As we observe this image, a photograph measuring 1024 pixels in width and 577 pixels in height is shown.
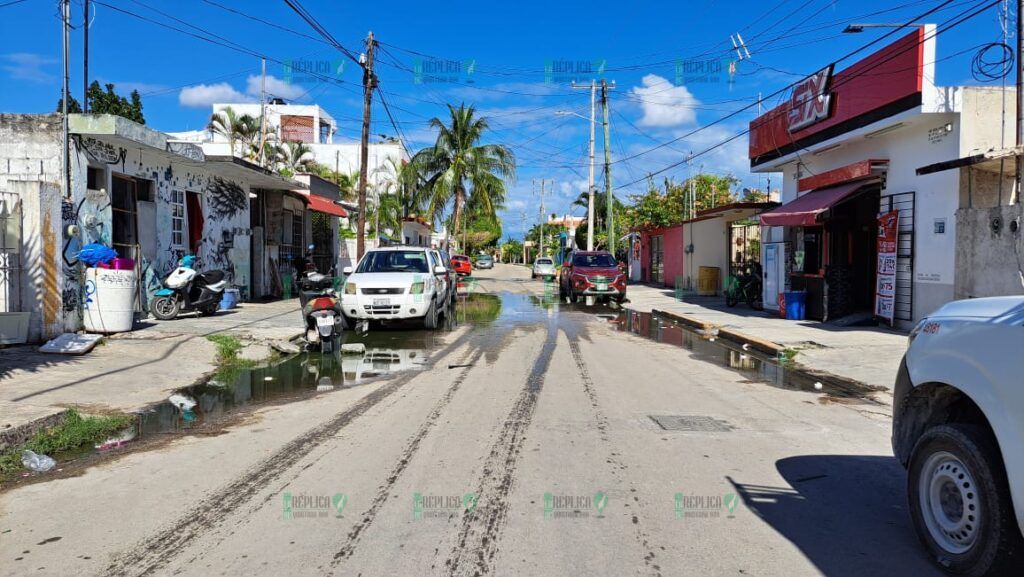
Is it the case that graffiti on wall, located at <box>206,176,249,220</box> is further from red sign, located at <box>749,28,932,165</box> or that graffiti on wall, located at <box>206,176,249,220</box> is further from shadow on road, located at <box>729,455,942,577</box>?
shadow on road, located at <box>729,455,942,577</box>

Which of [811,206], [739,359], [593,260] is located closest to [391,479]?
[739,359]

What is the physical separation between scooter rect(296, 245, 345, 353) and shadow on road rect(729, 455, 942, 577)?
779 centimetres

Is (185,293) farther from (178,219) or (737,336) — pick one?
(737,336)

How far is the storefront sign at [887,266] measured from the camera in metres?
14.1

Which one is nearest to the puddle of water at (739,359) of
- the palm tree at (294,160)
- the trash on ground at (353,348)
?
the trash on ground at (353,348)

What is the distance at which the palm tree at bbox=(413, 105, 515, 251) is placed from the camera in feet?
129

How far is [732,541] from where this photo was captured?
3.85 metres

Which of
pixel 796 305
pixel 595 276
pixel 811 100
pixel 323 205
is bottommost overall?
pixel 796 305

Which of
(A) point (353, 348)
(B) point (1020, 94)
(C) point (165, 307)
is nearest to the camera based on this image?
(B) point (1020, 94)

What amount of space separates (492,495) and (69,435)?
A: 4124 mm

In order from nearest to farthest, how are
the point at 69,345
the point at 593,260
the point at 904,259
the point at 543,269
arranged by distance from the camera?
the point at 69,345 < the point at 904,259 < the point at 593,260 < the point at 543,269

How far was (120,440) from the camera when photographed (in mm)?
6152

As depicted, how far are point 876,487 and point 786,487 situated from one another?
670mm

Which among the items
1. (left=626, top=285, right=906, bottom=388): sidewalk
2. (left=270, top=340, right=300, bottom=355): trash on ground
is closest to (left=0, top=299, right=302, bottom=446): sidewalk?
(left=270, top=340, right=300, bottom=355): trash on ground
